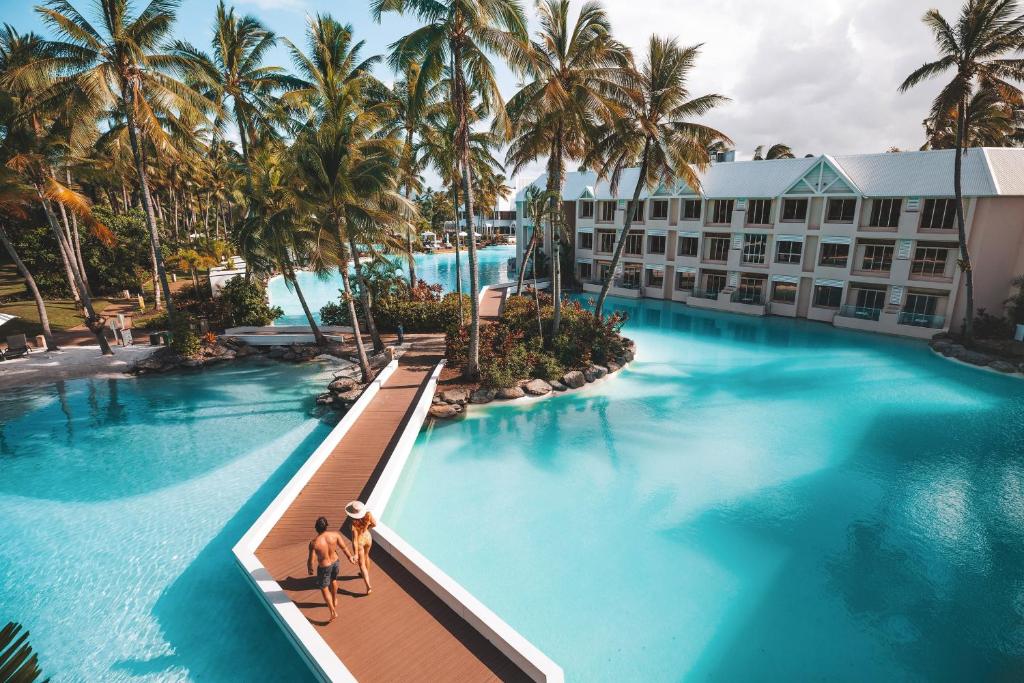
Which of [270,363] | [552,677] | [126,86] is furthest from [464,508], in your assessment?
[126,86]

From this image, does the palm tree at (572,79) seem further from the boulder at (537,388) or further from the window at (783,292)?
the window at (783,292)

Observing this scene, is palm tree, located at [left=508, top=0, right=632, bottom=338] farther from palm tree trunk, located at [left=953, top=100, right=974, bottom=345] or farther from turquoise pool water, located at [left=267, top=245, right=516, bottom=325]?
palm tree trunk, located at [left=953, top=100, right=974, bottom=345]

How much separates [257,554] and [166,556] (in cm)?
297

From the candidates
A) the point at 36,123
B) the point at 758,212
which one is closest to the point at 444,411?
the point at 36,123

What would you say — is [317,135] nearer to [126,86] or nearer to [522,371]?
[126,86]

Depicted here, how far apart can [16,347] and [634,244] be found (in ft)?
137

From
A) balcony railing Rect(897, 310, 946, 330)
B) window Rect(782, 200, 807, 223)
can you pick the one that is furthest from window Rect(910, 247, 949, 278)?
window Rect(782, 200, 807, 223)

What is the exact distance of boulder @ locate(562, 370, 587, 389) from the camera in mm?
21766

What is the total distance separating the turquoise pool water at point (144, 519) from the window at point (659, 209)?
31236mm

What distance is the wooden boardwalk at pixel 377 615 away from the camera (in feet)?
25.5

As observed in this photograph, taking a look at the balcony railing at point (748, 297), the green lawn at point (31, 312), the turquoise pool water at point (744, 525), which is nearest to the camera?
the turquoise pool water at point (744, 525)

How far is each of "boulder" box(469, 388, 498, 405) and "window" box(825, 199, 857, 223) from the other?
88.7ft

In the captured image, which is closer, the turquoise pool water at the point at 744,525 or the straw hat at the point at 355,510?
the straw hat at the point at 355,510

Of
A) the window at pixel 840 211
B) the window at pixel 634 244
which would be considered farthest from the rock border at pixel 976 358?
the window at pixel 634 244
